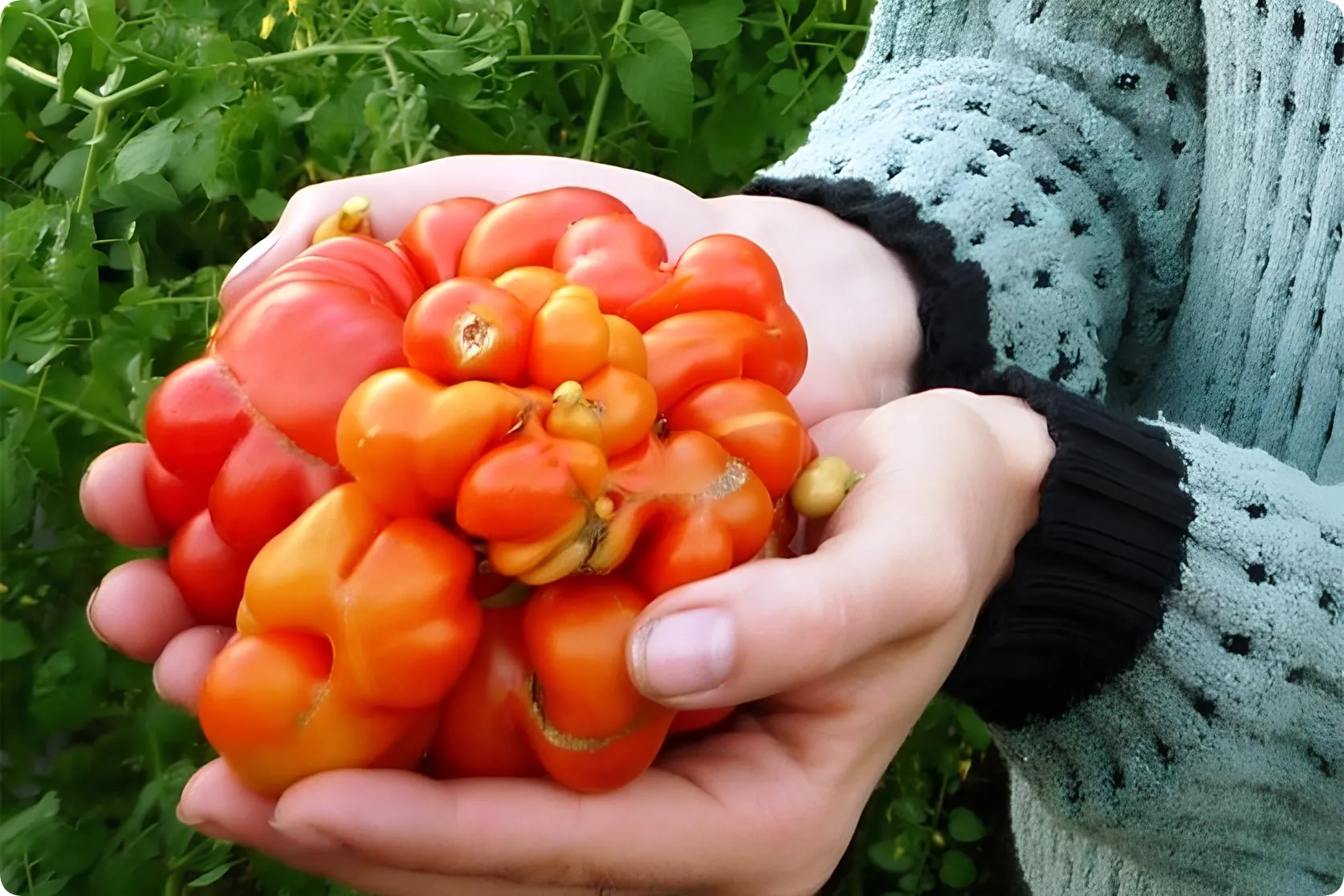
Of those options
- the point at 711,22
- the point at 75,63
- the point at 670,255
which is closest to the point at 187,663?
the point at 670,255

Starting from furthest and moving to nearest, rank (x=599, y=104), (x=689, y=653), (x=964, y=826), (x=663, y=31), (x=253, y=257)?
(x=964, y=826) < (x=599, y=104) < (x=663, y=31) < (x=253, y=257) < (x=689, y=653)

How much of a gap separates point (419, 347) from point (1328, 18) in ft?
2.09

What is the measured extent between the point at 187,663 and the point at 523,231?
286mm

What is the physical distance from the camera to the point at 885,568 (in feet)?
1.69

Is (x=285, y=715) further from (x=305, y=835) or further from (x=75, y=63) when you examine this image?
(x=75, y=63)

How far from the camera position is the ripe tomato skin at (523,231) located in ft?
2.06

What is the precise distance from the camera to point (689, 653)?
0.48 metres

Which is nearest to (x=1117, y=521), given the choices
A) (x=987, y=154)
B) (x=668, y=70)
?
(x=987, y=154)

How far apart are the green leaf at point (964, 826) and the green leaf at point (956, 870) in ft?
0.07

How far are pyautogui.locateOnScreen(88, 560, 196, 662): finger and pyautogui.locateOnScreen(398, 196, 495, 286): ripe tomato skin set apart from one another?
0.22m

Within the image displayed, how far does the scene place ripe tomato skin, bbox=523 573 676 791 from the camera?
0.51 meters

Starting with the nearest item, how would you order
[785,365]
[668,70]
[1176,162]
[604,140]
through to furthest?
[785,365]
[1176,162]
[668,70]
[604,140]

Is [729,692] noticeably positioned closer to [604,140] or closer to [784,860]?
[784,860]

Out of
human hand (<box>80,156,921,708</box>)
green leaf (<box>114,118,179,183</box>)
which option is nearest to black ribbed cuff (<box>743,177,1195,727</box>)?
human hand (<box>80,156,921,708</box>)
